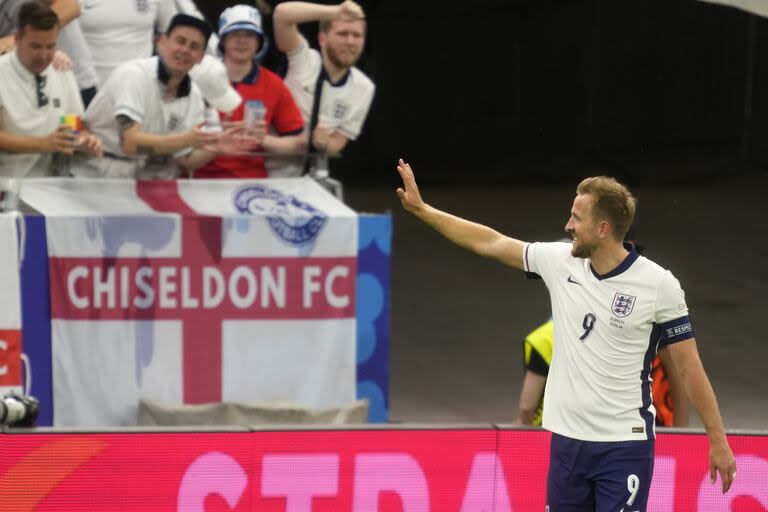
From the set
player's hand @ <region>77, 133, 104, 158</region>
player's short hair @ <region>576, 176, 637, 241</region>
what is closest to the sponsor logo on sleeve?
player's short hair @ <region>576, 176, 637, 241</region>

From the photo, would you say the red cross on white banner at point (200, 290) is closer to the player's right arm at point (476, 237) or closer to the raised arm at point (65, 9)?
the raised arm at point (65, 9)

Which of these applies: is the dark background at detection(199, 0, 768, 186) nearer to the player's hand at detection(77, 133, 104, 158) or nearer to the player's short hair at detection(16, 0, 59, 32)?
the player's hand at detection(77, 133, 104, 158)

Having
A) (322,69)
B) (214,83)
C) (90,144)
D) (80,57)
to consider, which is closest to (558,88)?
(322,69)

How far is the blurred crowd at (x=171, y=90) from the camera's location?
7.37 m

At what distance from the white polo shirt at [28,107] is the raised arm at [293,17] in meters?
1.35

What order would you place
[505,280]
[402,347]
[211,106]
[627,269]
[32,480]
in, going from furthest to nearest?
1. [505,280]
2. [402,347]
3. [211,106]
4. [32,480]
5. [627,269]

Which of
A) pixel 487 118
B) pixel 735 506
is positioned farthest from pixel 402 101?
pixel 735 506

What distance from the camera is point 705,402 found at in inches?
183

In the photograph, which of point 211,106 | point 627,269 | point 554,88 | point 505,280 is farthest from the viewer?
point 505,280

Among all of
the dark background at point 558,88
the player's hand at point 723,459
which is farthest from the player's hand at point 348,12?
the player's hand at point 723,459

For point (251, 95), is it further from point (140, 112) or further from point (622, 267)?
point (622, 267)

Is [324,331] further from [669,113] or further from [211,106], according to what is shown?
[669,113]

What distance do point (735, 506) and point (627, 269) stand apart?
5.49 feet

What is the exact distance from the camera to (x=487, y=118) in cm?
1213
